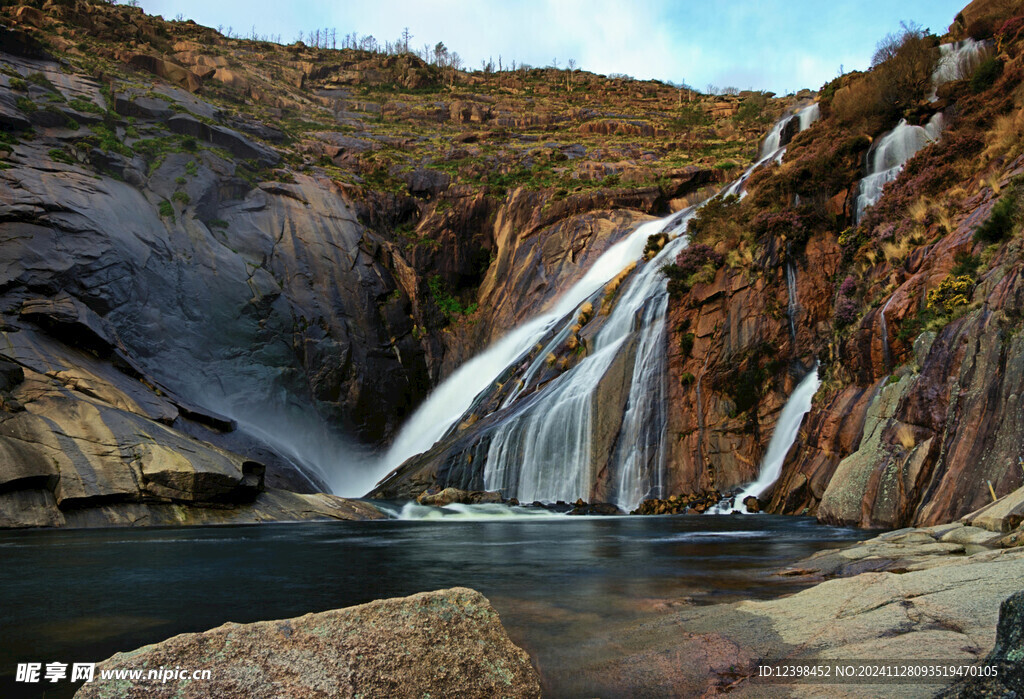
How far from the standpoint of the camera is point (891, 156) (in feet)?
84.2

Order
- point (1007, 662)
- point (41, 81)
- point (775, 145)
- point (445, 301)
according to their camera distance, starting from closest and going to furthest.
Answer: point (1007, 662) → point (775, 145) → point (41, 81) → point (445, 301)

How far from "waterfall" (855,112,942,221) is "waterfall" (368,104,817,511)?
26.5ft

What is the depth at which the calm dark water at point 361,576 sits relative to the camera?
266 inches

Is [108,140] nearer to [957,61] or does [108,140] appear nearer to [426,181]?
[426,181]

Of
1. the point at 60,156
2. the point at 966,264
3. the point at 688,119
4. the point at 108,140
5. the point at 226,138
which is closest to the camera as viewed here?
the point at 966,264

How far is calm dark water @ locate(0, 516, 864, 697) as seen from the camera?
6.75 meters

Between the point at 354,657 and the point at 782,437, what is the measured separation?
21.9m

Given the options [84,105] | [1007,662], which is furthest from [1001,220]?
[84,105]

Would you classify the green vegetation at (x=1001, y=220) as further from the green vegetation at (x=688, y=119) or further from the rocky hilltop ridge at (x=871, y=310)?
the green vegetation at (x=688, y=119)

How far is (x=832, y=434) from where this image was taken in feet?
62.0

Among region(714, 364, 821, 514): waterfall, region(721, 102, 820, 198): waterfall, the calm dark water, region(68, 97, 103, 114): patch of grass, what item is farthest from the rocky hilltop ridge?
region(68, 97, 103, 114): patch of grass

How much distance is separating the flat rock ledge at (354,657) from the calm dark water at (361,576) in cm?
121

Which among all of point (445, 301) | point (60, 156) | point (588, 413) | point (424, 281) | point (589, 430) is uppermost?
point (60, 156)

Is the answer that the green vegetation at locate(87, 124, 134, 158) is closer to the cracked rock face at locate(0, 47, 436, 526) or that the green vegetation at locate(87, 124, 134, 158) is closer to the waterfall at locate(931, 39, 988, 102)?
the cracked rock face at locate(0, 47, 436, 526)
